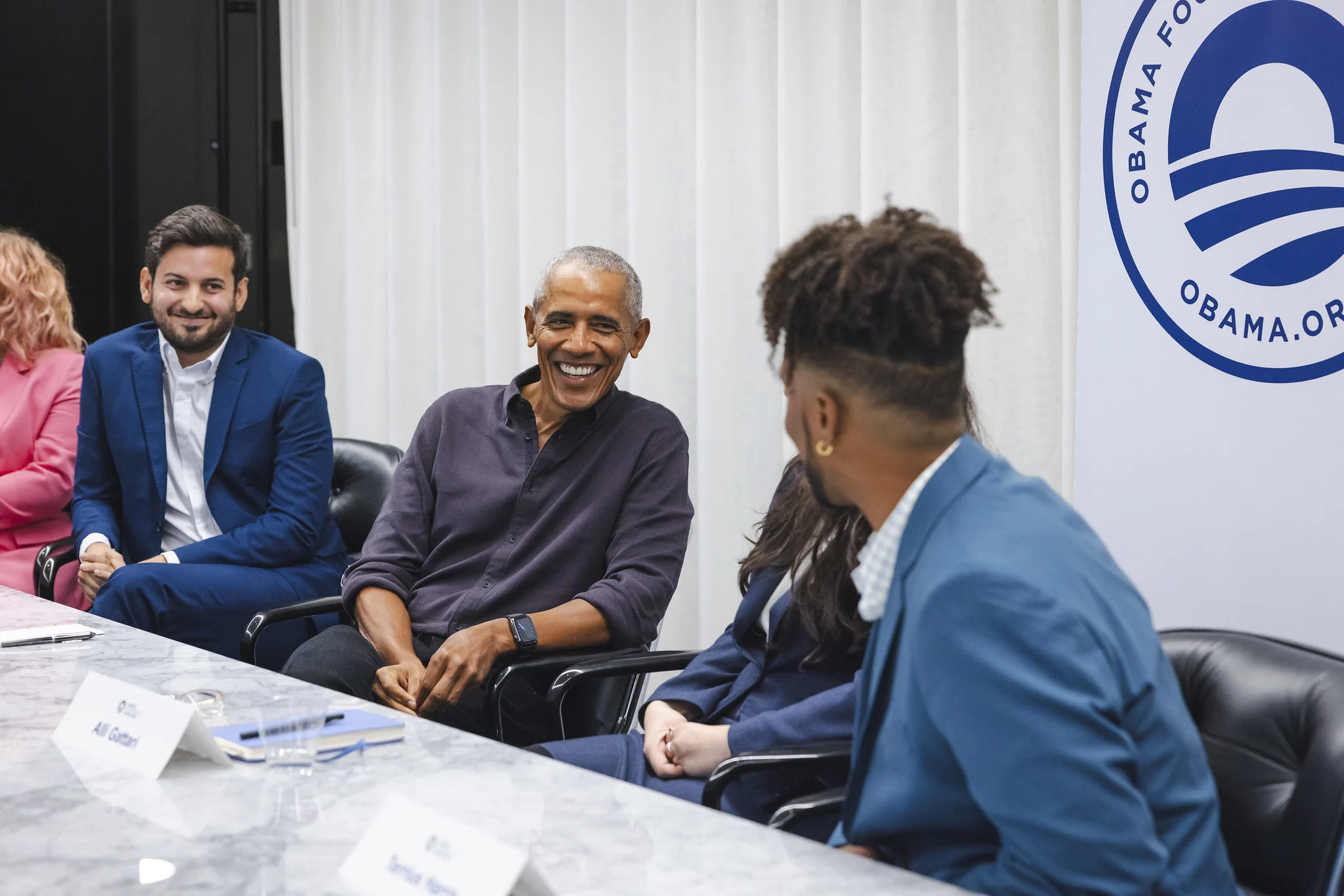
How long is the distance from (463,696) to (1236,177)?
5.63 ft

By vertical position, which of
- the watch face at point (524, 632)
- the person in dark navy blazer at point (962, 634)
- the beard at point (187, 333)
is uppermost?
the beard at point (187, 333)

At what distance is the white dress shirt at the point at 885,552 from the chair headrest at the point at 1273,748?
0.54 meters

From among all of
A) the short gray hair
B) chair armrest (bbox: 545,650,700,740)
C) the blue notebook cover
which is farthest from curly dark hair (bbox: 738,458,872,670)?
the short gray hair

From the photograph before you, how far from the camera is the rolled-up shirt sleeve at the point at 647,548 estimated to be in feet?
7.70

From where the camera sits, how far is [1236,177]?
87.2 inches

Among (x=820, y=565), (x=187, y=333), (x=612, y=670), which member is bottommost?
(x=612, y=670)

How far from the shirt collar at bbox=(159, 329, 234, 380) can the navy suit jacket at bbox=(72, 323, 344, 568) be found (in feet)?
0.06

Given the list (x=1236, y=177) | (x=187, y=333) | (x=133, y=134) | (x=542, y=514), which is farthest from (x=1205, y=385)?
(x=133, y=134)

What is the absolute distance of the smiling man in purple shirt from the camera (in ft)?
7.78

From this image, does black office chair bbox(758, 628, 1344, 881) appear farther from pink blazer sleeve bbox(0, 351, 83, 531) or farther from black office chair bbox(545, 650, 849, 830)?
pink blazer sleeve bbox(0, 351, 83, 531)

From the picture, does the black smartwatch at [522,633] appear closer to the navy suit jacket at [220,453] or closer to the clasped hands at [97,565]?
the navy suit jacket at [220,453]

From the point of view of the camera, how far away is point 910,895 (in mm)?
961

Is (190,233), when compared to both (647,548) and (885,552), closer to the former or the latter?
(647,548)

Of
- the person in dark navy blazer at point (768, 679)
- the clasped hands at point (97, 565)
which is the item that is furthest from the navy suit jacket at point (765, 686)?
the clasped hands at point (97, 565)
